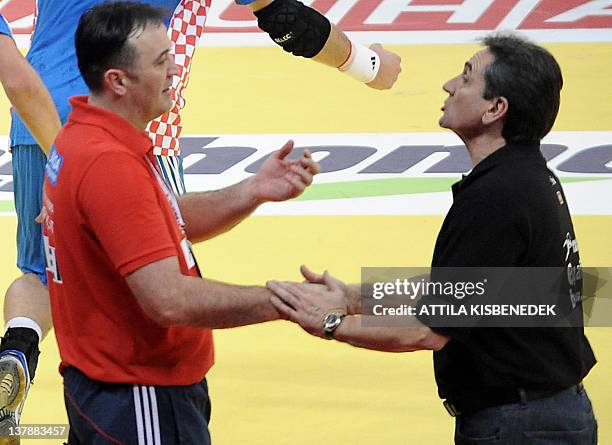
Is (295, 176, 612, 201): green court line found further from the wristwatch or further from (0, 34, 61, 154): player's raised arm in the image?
the wristwatch

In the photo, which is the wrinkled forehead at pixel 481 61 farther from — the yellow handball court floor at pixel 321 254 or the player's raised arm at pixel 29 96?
the yellow handball court floor at pixel 321 254

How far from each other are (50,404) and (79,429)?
6.49ft

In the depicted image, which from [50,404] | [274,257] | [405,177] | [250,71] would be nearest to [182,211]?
[50,404]

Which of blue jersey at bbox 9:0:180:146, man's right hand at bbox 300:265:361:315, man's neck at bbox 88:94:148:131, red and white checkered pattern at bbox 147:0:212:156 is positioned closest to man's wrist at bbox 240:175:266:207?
man's right hand at bbox 300:265:361:315

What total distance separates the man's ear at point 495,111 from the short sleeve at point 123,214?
3.16 ft

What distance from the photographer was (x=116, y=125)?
3.24 meters

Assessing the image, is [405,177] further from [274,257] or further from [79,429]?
[79,429]

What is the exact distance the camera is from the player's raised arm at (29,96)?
14.0 feet

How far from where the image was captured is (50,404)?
207 inches

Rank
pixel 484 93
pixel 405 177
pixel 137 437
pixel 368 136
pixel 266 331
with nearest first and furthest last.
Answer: pixel 137 437
pixel 484 93
pixel 266 331
pixel 405 177
pixel 368 136

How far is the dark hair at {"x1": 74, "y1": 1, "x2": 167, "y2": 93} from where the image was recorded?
128 inches

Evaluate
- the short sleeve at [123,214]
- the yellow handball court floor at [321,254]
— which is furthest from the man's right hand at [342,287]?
the yellow handball court floor at [321,254]

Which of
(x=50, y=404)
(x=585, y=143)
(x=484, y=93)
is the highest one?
(x=585, y=143)

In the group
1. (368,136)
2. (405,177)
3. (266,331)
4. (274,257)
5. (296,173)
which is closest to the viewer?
(296,173)
